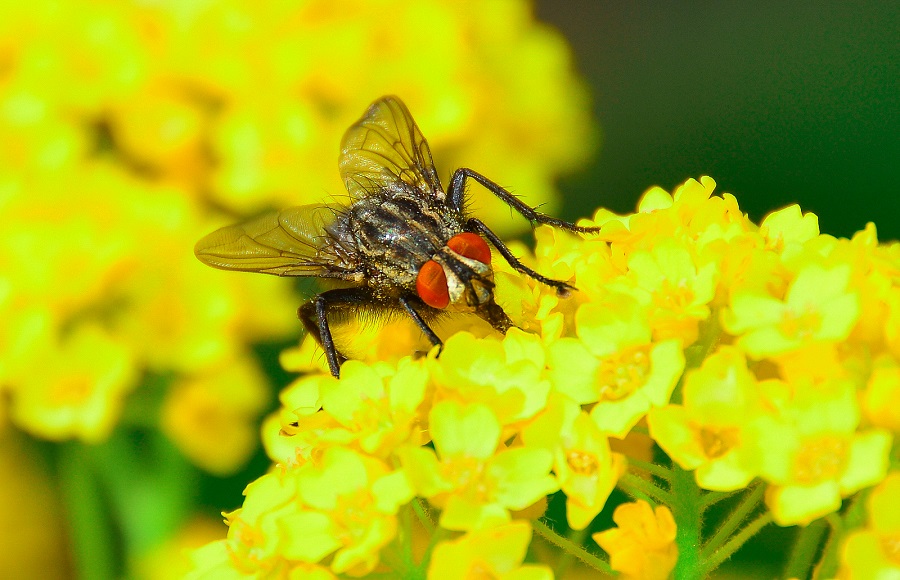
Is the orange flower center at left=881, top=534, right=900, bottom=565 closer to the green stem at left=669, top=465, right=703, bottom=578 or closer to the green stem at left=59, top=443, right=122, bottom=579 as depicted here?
the green stem at left=669, top=465, right=703, bottom=578

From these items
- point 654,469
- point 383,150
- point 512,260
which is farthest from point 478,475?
point 383,150

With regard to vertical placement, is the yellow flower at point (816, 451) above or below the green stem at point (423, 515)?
above

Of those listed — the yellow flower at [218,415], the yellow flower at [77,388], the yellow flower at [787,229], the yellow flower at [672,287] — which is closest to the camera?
the yellow flower at [672,287]

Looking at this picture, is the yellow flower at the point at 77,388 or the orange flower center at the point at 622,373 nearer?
the orange flower center at the point at 622,373

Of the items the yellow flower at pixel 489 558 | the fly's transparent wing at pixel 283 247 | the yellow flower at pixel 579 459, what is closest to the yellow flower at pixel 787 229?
the yellow flower at pixel 579 459

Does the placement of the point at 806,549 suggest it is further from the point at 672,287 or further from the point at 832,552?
the point at 672,287

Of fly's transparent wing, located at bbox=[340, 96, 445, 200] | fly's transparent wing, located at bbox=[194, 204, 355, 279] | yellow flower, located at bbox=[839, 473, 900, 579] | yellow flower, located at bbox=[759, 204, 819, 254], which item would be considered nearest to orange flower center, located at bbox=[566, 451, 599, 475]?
yellow flower, located at bbox=[839, 473, 900, 579]

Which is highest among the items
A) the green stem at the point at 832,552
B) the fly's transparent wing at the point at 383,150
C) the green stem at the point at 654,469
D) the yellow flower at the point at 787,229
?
the fly's transparent wing at the point at 383,150

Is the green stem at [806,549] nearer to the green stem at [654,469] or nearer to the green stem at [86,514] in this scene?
the green stem at [654,469]
